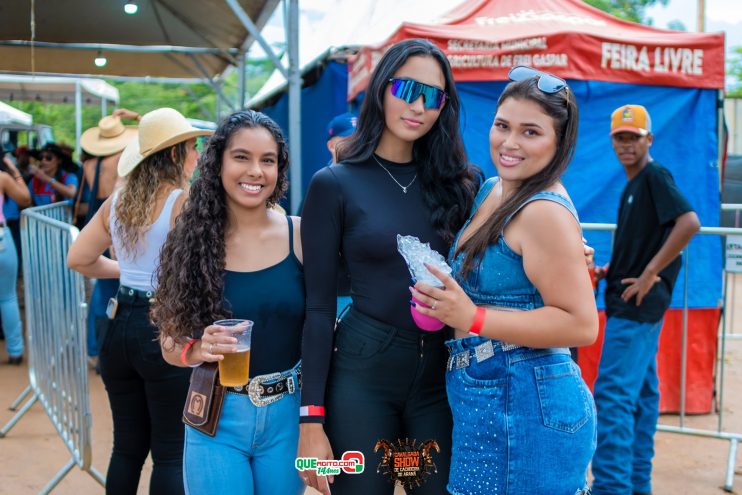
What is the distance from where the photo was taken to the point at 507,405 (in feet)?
6.24

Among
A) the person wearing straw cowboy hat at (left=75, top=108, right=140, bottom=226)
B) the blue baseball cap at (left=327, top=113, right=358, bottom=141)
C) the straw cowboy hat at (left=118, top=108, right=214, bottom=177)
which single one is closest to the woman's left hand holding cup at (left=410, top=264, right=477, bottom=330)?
the straw cowboy hat at (left=118, top=108, right=214, bottom=177)

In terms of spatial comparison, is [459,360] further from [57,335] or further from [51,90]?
[51,90]

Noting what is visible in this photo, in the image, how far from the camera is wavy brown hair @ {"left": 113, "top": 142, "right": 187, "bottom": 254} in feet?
9.92

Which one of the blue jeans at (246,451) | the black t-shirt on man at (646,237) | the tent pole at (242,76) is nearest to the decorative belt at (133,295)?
the blue jeans at (246,451)

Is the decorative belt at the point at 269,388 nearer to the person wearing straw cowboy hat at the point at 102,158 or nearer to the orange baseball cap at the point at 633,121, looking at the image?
the orange baseball cap at the point at 633,121

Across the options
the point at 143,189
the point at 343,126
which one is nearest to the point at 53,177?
the point at 343,126

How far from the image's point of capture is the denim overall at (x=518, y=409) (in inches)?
73.9

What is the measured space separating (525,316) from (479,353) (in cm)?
19

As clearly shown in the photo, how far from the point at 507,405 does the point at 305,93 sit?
7.55 metres

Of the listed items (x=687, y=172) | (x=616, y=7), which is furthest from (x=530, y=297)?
(x=616, y=7)

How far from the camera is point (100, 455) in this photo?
4918 mm

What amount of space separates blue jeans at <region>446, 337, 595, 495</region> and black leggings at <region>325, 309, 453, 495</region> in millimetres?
191

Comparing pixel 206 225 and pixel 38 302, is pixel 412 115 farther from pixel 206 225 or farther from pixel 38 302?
pixel 38 302

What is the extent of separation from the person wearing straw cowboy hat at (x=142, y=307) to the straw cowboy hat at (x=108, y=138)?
2.65 m
